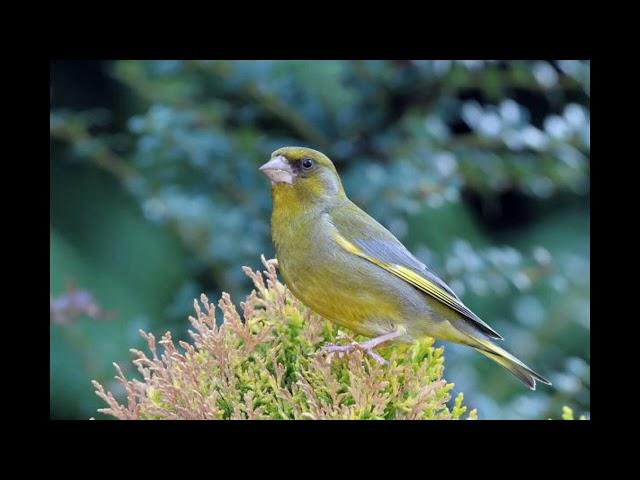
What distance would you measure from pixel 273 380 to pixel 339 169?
190 cm

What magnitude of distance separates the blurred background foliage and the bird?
1.01 metres

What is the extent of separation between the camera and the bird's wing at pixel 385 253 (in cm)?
325

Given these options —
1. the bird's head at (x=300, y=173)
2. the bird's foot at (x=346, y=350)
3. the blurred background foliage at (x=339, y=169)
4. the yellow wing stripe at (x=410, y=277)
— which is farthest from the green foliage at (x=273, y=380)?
the blurred background foliage at (x=339, y=169)

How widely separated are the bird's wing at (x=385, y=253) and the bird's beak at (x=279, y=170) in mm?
201

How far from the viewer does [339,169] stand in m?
4.56

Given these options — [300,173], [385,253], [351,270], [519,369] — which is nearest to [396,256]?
[385,253]

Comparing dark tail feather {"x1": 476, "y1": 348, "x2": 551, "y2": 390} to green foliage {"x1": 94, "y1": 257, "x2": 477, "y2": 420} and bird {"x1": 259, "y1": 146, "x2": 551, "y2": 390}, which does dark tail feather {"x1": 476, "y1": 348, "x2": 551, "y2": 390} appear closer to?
bird {"x1": 259, "y1": 146, "x2": 551, "y2": 390}

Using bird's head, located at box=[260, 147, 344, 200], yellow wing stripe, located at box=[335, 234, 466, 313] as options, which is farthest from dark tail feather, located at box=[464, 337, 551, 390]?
bird's head, located at box=[260, 147, 344, 200]

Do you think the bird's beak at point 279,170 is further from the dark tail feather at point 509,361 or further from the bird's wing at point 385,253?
the dark tail feather at point 509,361

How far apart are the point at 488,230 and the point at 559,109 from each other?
0.77m

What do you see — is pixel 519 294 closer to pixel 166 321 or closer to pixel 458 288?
pixel 458 288

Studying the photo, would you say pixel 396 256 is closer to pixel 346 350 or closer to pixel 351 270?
pixel 351 270

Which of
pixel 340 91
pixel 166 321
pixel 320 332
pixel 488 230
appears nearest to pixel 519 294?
pixel 488 230

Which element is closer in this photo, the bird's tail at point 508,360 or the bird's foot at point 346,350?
the bird's foot at point 346,350
